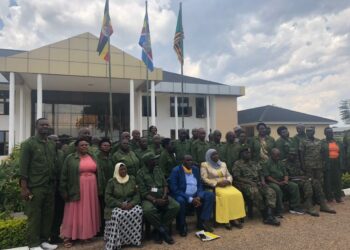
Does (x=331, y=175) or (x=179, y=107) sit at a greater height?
(x=179, y=107)

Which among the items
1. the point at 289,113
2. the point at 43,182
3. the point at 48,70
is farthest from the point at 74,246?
the point at 289,113

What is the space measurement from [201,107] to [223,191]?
18.6 metres

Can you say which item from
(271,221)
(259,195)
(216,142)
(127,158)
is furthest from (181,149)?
A: (271,221)

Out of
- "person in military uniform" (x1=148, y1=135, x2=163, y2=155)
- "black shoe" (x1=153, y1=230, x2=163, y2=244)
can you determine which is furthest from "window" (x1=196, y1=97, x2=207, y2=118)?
"black shoe" (x1=153, y1=230, x2=163, y2=244)

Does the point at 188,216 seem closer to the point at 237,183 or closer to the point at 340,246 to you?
the point at 237,183

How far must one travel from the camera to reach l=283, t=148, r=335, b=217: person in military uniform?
6.46m

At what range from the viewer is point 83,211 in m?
4.62

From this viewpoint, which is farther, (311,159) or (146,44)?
(146,44)

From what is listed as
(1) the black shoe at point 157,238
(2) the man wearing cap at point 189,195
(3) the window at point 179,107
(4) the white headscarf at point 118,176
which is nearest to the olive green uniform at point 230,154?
(2) the man wearing cap at point 189,195

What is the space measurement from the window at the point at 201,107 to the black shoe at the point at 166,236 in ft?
63.5

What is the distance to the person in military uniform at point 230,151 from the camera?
6383mm

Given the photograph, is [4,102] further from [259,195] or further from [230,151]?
[259,195]

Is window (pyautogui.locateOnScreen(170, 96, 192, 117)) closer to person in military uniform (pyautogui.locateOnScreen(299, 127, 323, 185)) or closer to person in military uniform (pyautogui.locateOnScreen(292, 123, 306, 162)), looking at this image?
person in military uniform (pyautogui.locateOnScreen(292, 123, 306, 162))

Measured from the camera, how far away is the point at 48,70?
14.3m
